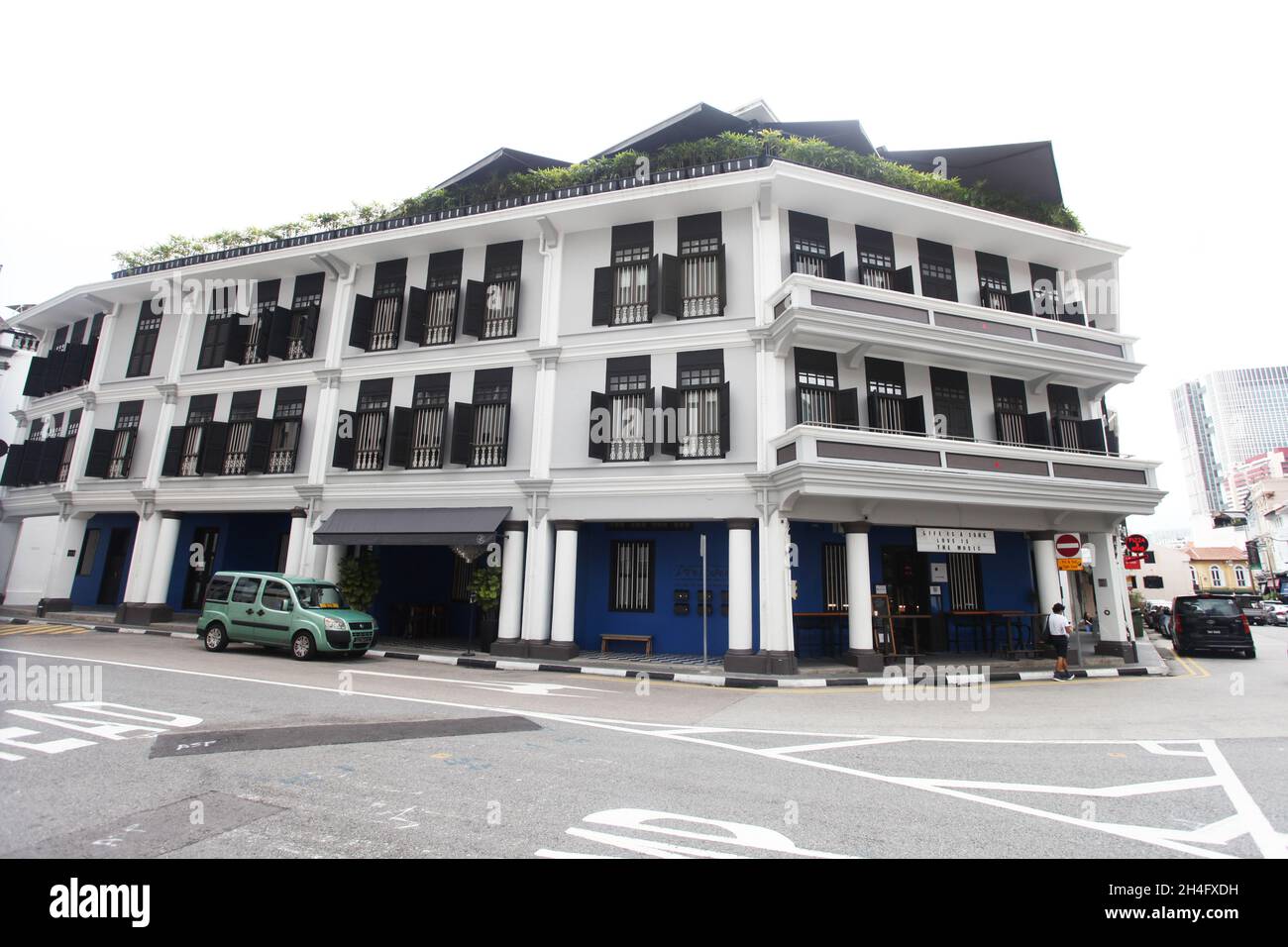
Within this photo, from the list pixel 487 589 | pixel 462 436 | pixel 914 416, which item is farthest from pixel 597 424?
pixel 914 416

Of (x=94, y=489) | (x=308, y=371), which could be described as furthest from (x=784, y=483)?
(x=94, y=489)

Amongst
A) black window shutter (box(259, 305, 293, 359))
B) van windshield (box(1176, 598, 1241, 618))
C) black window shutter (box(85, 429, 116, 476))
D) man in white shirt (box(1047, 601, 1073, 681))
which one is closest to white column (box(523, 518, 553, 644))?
black window shutter (box(259, 305, 293, 359))

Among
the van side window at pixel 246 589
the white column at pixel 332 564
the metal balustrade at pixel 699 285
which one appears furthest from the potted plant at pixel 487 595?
the metal balustrade at pixel 699 285

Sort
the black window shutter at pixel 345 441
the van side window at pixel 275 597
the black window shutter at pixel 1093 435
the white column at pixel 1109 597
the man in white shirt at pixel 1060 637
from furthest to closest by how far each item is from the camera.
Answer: the black window shutter at pixel 345 441 < the black window shutter at pixel 1093 435 < the white column at pixel 1109 597 < the van side window at pixel 275 597 < the man in white shirt at pixel 1060 637

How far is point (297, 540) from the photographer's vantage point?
1752cm

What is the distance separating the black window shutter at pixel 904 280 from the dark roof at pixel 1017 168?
680 centimetres

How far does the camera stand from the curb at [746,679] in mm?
12484

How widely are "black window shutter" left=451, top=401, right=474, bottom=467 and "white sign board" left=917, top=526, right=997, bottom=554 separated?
39.5 feet

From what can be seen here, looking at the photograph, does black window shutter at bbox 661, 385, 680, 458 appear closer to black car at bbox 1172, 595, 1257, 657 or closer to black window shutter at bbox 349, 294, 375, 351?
black window shutter at bbox 349, 294, 375, 351

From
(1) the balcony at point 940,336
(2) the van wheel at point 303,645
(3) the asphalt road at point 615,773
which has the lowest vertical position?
(3) the asphalt road at point 615,773

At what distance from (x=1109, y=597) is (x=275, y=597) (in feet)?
71.5

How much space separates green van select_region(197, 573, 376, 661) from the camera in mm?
13625

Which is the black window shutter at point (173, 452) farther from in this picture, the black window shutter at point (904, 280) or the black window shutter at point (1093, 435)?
the black window shutter at point (1093, 435)
